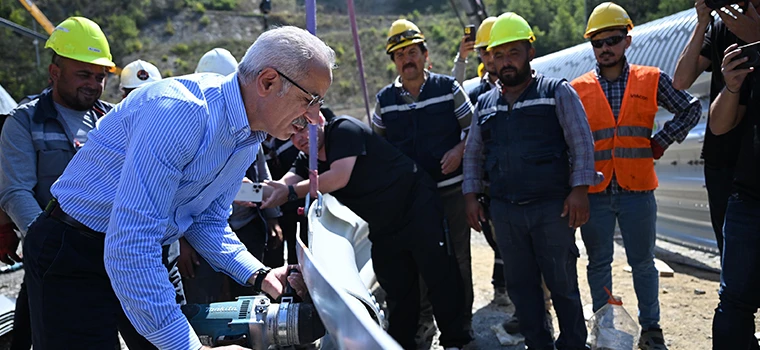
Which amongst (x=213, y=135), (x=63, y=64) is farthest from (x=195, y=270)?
(x=213, y=135)

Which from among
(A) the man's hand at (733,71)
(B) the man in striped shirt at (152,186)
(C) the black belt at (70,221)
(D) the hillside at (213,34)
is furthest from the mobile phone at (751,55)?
(D) the hillside at (213,34)

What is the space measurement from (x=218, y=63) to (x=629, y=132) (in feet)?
8.50

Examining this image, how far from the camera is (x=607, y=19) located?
3.77m

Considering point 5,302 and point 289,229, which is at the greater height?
point 289,229

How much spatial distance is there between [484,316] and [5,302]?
11.1ft

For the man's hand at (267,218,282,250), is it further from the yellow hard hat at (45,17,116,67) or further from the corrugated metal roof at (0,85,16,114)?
the corrugated metal roof at (0,85,16,114)

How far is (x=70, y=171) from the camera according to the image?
1800 mm

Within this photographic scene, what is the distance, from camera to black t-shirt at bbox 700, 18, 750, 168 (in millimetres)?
2896

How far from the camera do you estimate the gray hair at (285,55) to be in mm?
1644

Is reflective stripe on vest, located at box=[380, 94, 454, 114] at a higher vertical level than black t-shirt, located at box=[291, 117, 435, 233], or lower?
higher

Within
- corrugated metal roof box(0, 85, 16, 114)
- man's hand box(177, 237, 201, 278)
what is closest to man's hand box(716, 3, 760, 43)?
man's hand box(177, 237, 201, 278)

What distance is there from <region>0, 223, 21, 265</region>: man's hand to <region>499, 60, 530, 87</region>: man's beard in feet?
9.19

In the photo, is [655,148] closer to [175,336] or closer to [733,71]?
[733,71]

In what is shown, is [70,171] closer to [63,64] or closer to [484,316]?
[63,64]
